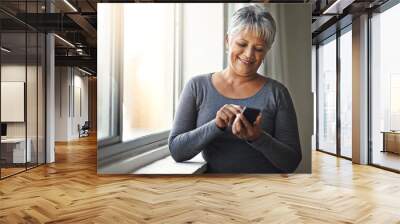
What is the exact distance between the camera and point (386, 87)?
293 inches

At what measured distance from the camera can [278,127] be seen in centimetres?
623

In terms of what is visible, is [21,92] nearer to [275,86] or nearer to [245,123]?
[245,123]

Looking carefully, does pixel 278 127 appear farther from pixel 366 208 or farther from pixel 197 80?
pixel 366 208

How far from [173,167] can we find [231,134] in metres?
1.07

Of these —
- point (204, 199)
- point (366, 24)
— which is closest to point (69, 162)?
point (204, 199)

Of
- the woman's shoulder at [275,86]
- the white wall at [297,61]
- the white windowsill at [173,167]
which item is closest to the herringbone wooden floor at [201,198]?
the white windowsill at [173,167]

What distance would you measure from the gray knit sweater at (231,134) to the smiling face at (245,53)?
38 cm

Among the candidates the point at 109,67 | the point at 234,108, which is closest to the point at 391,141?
the point at 234,108

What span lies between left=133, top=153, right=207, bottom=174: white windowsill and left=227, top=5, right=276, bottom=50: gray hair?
6.78 ft

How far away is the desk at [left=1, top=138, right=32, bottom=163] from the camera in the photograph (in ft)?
21.3

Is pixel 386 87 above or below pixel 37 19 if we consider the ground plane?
below

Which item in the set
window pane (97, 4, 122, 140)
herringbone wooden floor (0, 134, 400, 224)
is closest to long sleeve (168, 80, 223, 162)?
herringbone wooden floor (0, 134, 400, 224)

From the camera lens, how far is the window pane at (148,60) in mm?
6340

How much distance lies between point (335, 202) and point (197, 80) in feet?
9.06
